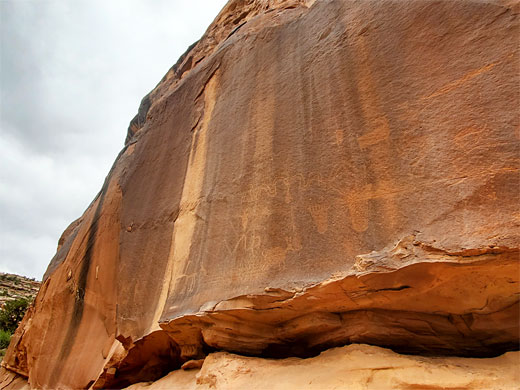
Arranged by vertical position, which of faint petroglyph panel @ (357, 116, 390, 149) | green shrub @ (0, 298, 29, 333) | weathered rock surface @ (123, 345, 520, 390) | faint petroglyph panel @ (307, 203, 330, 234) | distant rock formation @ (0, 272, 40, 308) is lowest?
weathered rock surface @ (123, 345, 520, 390)

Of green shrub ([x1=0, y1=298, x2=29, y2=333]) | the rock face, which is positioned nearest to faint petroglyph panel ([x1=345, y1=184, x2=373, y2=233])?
the rock face

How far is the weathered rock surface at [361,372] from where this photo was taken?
2.74 m

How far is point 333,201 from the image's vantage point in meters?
3.61

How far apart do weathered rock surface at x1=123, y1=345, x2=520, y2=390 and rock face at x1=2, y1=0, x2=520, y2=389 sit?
0.25 metres

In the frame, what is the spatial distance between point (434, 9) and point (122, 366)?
5707mm

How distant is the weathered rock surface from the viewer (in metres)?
2.74

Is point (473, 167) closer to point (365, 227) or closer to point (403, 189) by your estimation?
point (403, 189)

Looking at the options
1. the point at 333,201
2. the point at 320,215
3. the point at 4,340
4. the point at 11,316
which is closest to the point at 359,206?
the point at 333,201

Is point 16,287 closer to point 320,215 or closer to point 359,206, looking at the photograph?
point 320,215

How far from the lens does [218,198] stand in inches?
181

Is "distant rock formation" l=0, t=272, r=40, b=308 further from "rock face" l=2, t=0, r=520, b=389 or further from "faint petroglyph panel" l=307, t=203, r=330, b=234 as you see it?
"faint petroglyph panel" l=307, t=203, r=330, b=234

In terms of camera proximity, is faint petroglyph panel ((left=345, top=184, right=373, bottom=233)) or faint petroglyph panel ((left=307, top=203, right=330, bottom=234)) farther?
faint petroglyph panel ((left=307, top=203, right=330, bottom=234))

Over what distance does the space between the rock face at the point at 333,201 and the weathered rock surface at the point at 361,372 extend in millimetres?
255

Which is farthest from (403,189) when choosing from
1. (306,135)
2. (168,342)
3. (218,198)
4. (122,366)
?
(122,366)
